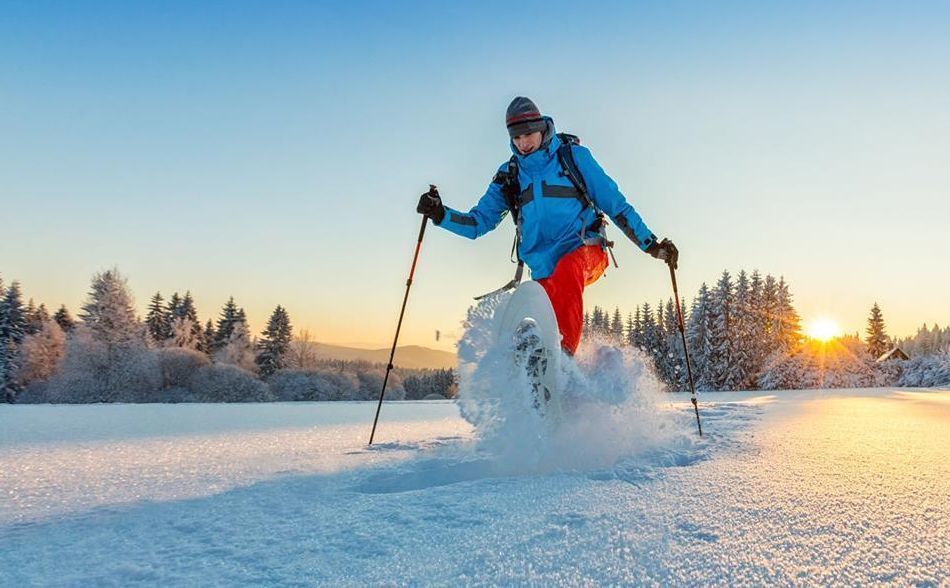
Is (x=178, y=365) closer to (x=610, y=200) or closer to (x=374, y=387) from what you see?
(x=374, y=387)

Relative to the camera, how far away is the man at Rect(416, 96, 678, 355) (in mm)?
3805

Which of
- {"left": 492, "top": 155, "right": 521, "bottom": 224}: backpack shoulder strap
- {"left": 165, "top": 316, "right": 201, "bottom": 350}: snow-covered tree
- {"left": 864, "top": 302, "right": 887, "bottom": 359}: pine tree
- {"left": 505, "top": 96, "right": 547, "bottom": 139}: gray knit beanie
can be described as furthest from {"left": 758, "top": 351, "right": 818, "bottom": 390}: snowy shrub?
{"left": 165, "top": 316, "right": 201, "bottom": 350}: snow-covered tree

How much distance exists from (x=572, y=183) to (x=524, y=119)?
559mm

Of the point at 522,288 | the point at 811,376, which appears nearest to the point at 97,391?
the point at 522,288

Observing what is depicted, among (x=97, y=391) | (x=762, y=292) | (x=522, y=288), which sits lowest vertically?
(x=97, y=391)

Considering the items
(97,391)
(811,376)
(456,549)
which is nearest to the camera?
(456,549)

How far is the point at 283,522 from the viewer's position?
148 centimetres

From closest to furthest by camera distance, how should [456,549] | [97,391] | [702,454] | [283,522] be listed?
[456,549] < [283,522] < [702,454] < [97,391]

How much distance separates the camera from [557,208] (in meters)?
3.86

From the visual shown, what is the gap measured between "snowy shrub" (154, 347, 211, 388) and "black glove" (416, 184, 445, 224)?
4137 centimetres

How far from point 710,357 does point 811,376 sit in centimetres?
695

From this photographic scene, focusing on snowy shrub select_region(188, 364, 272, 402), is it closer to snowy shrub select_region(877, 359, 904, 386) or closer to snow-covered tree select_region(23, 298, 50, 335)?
snow-covered tree select_region(23, 298, 50, 335)

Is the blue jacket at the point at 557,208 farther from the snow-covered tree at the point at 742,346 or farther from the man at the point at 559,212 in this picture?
the snow-covered tree at the point at 742,346

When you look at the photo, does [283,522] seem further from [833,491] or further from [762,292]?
[762,292]
